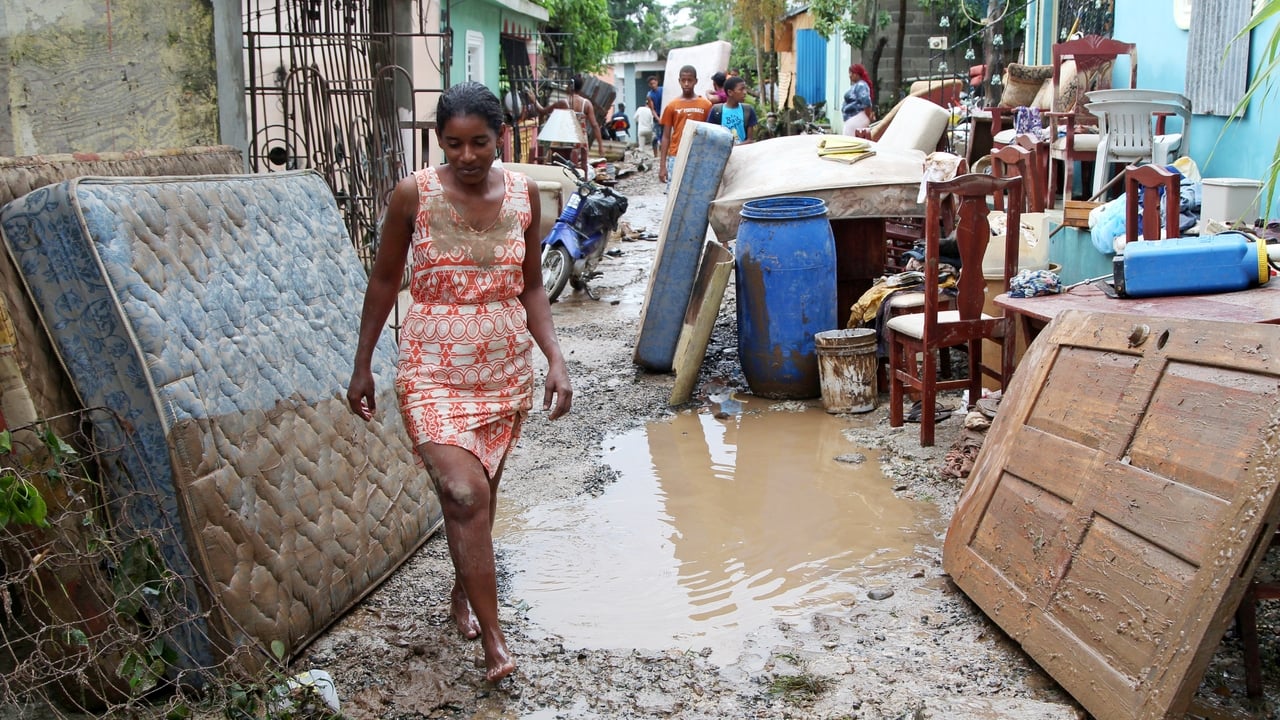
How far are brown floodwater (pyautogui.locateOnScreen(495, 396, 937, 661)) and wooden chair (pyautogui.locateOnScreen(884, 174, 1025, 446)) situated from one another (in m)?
0.50

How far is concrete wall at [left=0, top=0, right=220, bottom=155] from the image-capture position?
159 inches

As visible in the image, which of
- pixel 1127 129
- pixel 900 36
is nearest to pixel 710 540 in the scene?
pixel 1127 129

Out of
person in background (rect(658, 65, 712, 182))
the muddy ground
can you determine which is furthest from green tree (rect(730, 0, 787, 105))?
the muddy ground

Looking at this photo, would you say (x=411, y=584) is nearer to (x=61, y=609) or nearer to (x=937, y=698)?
(x=61, y=609)

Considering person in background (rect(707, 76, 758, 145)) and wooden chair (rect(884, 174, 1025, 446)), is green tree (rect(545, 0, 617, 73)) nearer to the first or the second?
person in background (rect(707, 76, 758, 145))

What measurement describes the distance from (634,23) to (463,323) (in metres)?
47.2

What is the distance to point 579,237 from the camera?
10047 mm

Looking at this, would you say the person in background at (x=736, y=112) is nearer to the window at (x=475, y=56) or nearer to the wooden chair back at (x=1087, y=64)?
the window at (x=475, y=56)

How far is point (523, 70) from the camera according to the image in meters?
19.6

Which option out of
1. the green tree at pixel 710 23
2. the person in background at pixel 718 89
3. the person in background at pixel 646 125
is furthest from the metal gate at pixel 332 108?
the green tree at pixel 710 23

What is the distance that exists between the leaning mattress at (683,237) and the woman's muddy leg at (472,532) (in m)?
3.99

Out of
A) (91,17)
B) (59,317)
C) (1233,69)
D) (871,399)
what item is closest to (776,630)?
(59,317)

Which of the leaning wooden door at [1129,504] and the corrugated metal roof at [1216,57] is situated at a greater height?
the corrugated metal roof at [1216,57]

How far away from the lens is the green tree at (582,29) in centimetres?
2270
